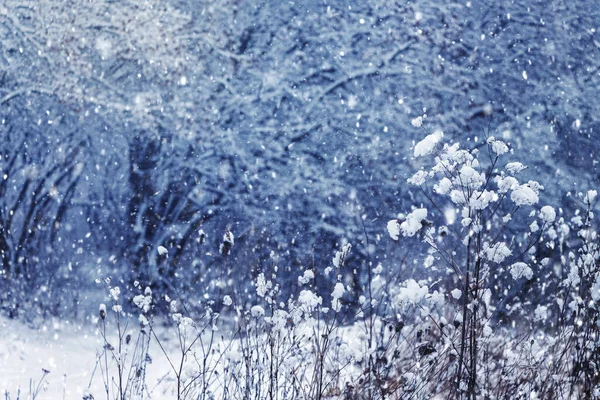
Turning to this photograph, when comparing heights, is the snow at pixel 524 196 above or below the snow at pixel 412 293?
above

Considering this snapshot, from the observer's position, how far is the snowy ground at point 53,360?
5616 millimetres

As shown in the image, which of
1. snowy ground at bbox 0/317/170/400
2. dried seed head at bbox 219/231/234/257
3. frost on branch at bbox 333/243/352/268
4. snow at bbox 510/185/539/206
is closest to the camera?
snow at bbox 510/185/539/206

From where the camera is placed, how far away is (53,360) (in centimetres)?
744

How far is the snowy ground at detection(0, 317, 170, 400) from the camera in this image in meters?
5.62

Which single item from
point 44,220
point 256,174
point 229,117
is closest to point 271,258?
point 256,174

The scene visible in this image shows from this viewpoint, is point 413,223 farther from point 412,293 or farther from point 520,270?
point 520,270

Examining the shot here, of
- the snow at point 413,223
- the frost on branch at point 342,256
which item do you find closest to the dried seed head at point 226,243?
the frost on branch at point 342,256

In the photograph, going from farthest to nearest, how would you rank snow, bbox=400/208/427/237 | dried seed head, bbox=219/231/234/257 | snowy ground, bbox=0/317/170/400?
snowy ground, bbox=0/317/170/400
dried seed head, bbox=219/231/234/257
snow, bbox=400/208/427/237

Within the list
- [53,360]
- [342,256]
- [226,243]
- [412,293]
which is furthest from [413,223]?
[53,360]

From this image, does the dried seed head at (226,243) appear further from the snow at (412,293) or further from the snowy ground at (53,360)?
the snowy ground at (53,360)

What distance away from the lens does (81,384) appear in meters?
5.96

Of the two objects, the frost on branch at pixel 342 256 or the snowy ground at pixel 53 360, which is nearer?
the frost on branch at pixel 342 256

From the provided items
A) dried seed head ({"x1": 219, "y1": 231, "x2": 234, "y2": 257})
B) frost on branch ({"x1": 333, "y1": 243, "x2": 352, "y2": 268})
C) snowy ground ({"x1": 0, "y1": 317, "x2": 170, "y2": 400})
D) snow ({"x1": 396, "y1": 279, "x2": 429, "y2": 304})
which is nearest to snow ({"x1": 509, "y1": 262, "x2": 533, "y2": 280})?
snow ({"x1": 396, "y1": 279, "x2": 429, "y2": 304})

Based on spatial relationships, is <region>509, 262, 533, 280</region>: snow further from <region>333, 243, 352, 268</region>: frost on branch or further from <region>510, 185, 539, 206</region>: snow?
<region>333, 243, 352, 268</region>: frost on branch
